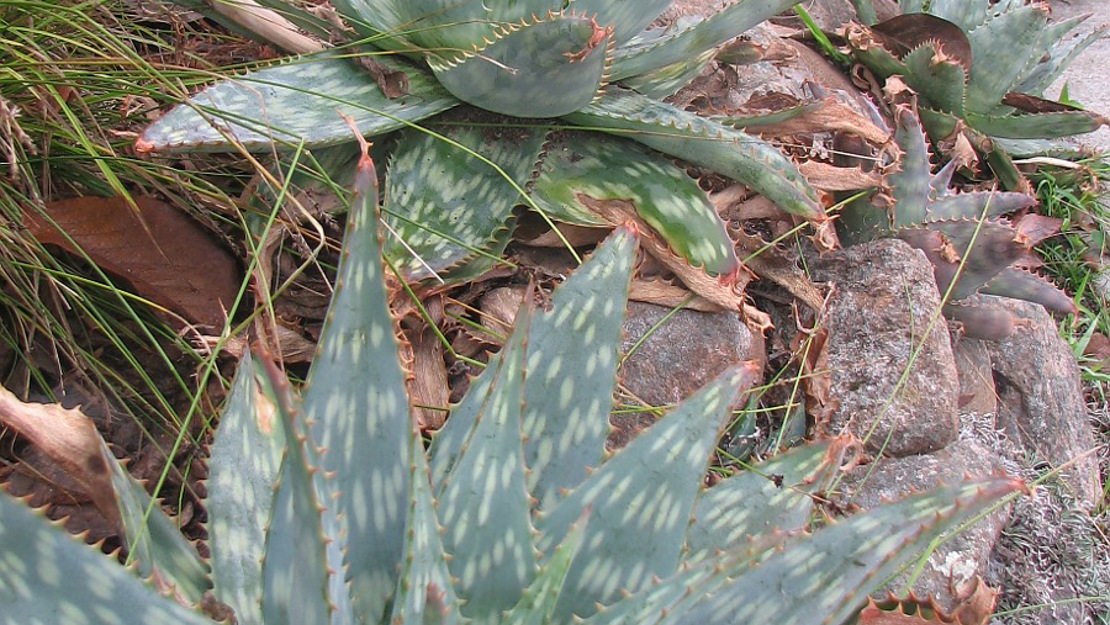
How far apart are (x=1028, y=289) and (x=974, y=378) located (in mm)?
293

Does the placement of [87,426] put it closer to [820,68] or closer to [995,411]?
[995,411]

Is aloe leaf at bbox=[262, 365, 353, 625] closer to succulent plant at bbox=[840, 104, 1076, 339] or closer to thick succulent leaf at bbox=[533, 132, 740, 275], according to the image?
thick succulent leaf at bbox=[533, 132, 740, 275]

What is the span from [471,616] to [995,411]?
161cm

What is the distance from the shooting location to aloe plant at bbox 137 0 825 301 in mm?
1353

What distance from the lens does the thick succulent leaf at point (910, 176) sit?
79.4 inches

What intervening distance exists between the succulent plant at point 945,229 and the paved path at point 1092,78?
1670 mm

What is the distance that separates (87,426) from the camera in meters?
0.96

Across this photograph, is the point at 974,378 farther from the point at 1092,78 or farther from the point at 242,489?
the point at 1092,78

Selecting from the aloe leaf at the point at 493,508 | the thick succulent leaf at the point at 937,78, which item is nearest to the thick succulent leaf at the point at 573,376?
the aloe leaf at the point at 493,508

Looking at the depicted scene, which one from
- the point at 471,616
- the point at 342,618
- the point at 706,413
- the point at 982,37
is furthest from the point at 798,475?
the point at 982,37

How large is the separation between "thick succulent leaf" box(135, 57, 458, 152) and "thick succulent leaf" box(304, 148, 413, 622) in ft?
1.52

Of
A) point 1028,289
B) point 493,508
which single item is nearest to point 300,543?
point 493,508

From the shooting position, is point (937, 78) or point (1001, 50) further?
point (1001, 50)

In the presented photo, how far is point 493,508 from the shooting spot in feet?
2.82
